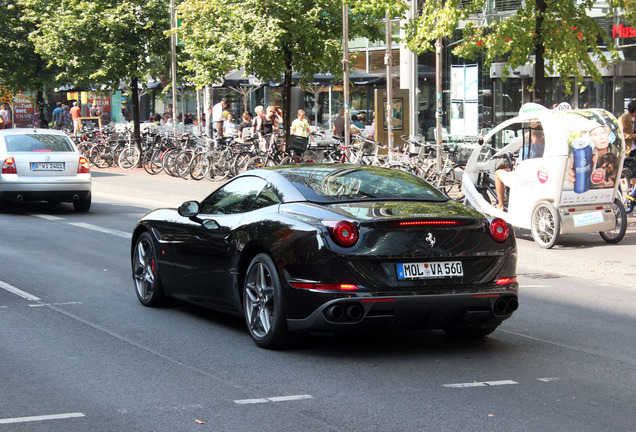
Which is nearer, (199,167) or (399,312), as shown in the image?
(399,312)

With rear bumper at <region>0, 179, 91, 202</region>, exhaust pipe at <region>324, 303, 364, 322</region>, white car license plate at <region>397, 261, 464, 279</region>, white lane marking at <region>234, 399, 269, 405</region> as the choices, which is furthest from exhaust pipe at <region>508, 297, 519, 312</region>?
rear bumper at <region>0, 179, 91, 202</region>

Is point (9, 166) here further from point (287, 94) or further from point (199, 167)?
point (287, 94)

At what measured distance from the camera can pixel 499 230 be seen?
7.06m

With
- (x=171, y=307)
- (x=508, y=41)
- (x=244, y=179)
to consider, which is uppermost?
(x=508, y=41)

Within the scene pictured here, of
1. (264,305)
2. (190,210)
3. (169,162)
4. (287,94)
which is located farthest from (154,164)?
(264,305)

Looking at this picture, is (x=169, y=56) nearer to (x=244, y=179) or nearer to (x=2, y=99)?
(x=2, y=99)

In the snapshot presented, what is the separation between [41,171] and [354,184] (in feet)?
39.7

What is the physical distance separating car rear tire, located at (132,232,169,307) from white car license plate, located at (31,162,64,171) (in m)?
9.61

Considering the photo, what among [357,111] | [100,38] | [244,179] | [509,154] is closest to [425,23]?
[509,154]

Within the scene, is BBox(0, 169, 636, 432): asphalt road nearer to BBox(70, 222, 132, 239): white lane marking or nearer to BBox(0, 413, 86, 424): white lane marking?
BBox(0, 413, 86, 424): white lane marking

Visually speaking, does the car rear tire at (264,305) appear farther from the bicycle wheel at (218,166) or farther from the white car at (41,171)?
the bicycle wheel at (218,166)

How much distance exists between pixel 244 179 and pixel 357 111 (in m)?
30.1

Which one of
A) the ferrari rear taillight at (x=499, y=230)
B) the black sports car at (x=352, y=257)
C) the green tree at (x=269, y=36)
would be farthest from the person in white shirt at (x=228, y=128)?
the ferrari rear taillight at (x=499, y=230)

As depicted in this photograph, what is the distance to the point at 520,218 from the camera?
46.9ft
